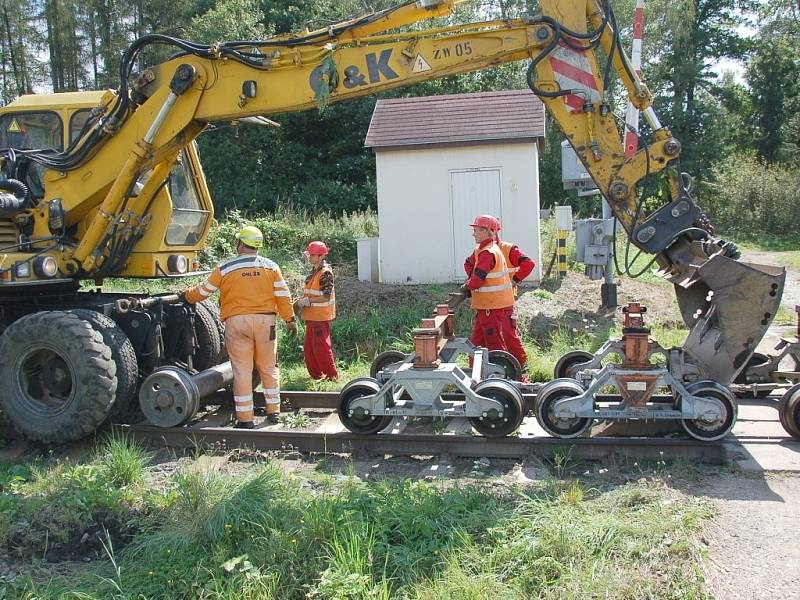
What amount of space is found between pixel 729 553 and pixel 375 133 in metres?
10.9

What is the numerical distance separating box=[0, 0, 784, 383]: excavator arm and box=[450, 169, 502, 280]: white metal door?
6755 millimetres

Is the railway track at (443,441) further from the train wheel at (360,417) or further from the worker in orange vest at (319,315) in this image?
the worker in orange vest at (319,315)

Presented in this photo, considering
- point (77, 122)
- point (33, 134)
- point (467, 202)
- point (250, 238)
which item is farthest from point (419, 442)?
point (467, 202)

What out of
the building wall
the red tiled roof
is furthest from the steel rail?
the red tiled roof

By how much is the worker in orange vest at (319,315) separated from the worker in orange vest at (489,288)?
1.76 m

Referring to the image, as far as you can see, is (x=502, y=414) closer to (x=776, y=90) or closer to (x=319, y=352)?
(x=319, y=352)

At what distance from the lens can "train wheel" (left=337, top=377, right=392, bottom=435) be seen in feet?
21.2

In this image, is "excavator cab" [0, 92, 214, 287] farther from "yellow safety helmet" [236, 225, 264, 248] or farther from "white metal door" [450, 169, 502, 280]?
"white metal door" [450, 169, 502, 280]

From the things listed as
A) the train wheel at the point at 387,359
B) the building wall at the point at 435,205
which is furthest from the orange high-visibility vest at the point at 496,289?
the building wall at the point at 435,205

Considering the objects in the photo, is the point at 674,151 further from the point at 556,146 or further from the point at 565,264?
the point at 556,146

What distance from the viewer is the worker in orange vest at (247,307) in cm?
686

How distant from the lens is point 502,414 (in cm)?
609

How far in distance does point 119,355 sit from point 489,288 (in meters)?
3.92

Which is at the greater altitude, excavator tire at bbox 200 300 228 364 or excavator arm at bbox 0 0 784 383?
excavator arm at bbox 0 0 784 383
